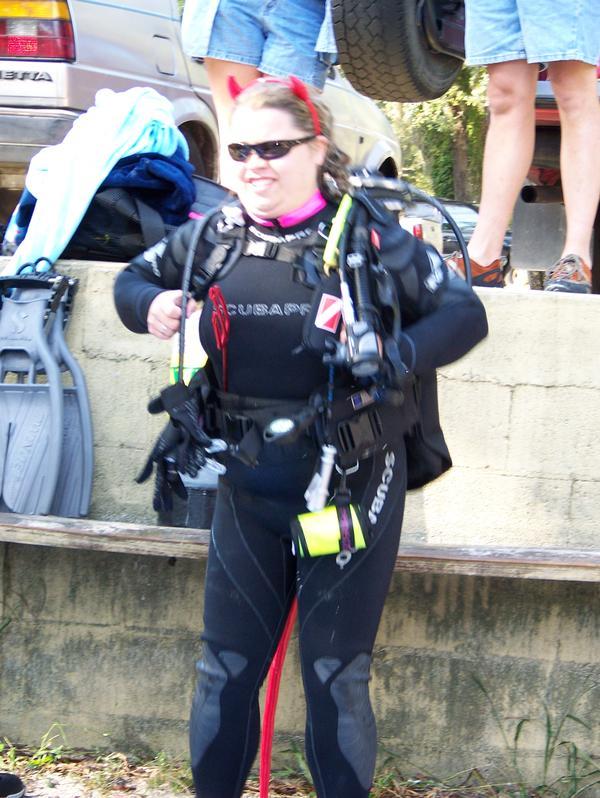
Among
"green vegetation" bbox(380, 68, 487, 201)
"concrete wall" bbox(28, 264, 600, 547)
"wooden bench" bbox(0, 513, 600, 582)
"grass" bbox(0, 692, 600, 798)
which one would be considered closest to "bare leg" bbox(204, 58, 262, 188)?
"concrete wall" bbox(28, 264, 600, 547)

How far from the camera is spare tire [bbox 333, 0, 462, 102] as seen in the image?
3.92 m

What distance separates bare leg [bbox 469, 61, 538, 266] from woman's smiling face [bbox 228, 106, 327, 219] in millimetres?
1559

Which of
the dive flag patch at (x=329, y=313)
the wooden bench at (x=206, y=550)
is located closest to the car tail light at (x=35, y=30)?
the wooden bench at (x=206, y=550)

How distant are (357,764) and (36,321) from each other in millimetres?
1932

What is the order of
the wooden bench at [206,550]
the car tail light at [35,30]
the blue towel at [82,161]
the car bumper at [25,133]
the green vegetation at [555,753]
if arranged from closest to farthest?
the wooden bench at [206,550] < the green vegetation at [555,753] < the blue towel at [82,161] < the car bumper at [25,133] < the car tail light at [35,30]

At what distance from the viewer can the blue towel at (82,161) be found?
4.07 metres

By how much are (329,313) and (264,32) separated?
6.71ft

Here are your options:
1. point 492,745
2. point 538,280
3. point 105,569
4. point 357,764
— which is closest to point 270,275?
point 357,764

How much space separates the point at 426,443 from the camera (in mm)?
2865

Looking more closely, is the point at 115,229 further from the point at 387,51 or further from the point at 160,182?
the point at 387,51

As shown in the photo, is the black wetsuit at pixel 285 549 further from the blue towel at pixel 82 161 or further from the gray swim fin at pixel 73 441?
the blue towel at pixel 82 161

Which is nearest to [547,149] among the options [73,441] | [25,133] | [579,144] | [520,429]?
[579,144]

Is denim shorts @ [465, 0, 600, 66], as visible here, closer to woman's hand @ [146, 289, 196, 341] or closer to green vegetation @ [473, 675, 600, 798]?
woman's hand @ [146, 289, 196, 341]

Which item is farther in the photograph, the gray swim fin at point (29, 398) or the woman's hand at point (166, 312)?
the gray swim fin at point (29, 398)
